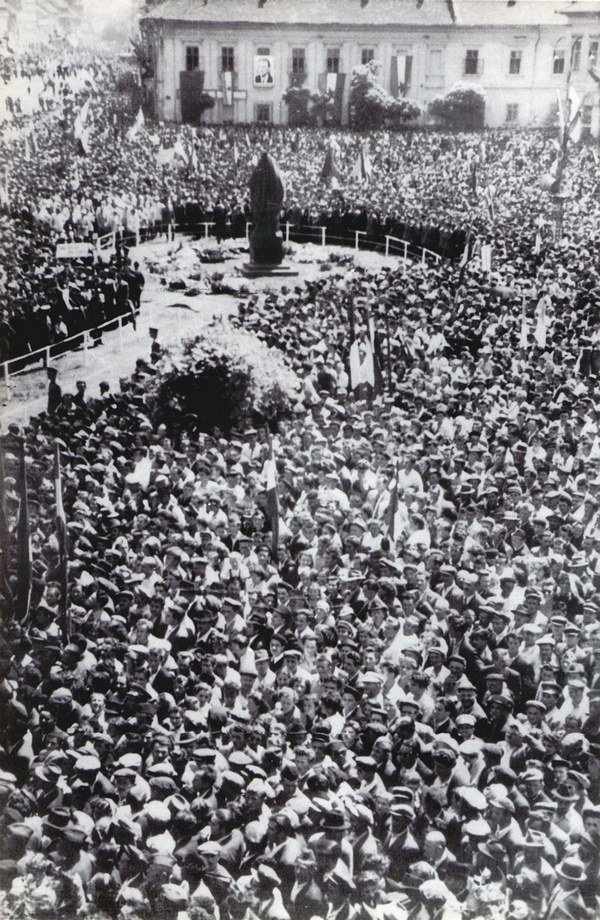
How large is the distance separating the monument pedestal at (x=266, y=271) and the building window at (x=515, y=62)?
4.10m

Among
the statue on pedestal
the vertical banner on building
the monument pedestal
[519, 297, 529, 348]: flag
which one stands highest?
the vertical banner on building

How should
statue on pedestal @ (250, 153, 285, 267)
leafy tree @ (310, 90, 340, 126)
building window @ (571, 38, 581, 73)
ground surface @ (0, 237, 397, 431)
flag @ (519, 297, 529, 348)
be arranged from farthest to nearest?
statue on pedestal @ (250, 153, 285, 267) < flag @ (519, 297, 529, 348) < leafy tree @ (310, 90, 340, 126) < building window @ (571, 38, 581, 73) < ground surface @ (0, 237, 397, 431)

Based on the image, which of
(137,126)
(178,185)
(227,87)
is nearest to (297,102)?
(227,87)

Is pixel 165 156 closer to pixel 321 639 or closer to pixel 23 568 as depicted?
pixel 23 568

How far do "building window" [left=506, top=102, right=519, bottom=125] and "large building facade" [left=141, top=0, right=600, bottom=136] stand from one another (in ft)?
0.10

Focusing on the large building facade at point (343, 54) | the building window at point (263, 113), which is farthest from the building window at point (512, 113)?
the building window at point (263, 113)

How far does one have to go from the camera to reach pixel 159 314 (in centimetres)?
1143

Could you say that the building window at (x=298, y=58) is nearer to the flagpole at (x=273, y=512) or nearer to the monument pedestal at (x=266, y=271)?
the monument pedestal at (x=266, y=271)

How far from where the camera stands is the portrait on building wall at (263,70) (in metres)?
10.4

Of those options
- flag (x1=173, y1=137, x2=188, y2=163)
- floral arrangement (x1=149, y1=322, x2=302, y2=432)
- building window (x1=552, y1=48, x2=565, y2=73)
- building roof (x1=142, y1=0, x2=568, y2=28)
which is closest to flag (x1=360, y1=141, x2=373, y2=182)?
building roof (x1=142, y1=0, x2=568, y2=28)

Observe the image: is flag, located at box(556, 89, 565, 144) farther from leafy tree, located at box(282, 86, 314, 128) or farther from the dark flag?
the dark flag

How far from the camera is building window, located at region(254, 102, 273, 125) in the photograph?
35.5ft

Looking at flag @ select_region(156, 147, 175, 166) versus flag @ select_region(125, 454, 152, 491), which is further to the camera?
flag @ select_region(156, 147, 175, 166)

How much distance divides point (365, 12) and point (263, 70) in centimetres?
166
